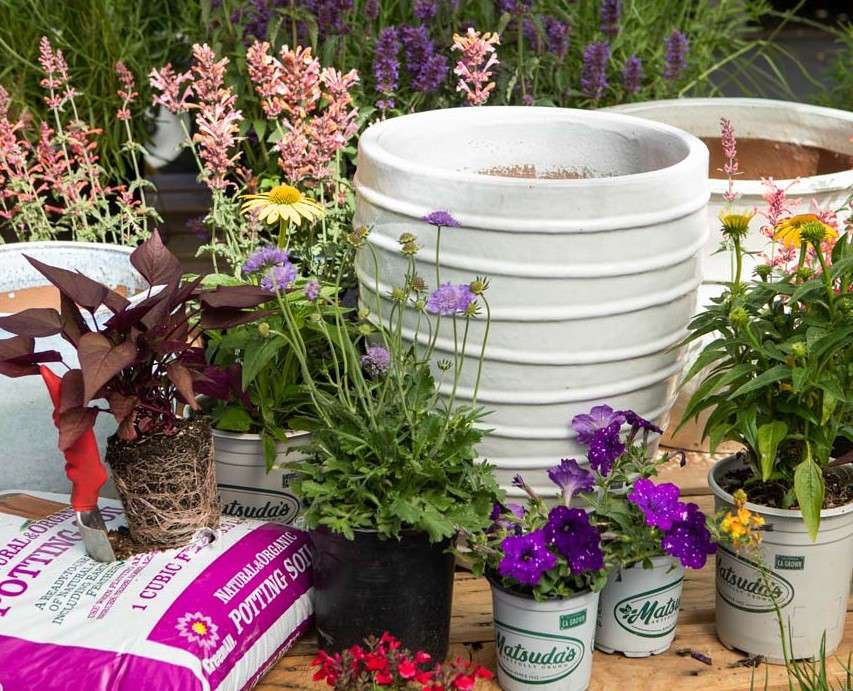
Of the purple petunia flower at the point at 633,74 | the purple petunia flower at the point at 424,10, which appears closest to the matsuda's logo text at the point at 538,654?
the purple petunia flower at the point at 424,10

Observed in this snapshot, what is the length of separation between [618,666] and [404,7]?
175 cm

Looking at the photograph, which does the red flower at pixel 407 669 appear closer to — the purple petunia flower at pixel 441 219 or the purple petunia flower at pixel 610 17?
the purple petunia flower at pixel 441 219

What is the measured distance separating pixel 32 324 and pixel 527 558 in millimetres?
771

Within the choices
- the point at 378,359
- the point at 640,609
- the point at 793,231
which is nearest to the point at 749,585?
the point at 640,609

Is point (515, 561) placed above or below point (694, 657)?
above

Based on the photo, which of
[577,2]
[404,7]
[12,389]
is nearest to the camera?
[12,389]

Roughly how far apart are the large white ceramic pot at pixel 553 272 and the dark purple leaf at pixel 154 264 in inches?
12.1

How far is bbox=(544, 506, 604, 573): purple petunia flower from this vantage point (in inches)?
64.2

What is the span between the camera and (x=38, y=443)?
6.60 feet

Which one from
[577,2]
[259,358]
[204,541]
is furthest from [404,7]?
[204,541]

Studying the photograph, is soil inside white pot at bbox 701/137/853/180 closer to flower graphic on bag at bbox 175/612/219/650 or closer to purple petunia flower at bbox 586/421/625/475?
purple petunia flower at bbox 586/421/625/475

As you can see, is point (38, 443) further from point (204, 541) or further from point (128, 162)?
point (128, 162)

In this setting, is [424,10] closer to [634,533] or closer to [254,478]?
[254,478]

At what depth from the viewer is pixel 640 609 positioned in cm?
179
